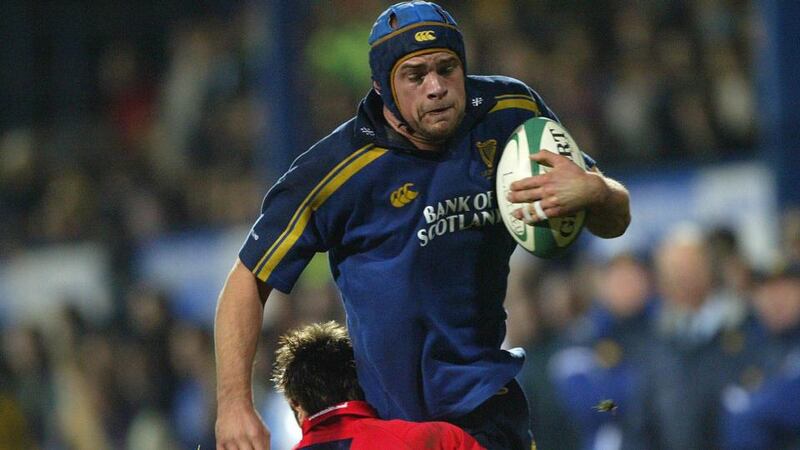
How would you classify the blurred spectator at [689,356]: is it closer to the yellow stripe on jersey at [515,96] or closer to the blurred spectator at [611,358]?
the blurred spectator at [611,358]

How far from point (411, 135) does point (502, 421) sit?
2.80ft

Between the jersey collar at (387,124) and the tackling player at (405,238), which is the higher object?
the jersey collar at (387,124)

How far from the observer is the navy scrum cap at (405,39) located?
403 centimetres

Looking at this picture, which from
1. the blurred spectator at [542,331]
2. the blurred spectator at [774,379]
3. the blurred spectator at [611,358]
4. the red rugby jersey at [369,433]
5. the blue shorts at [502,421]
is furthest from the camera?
the blurred spectator at [542,331]

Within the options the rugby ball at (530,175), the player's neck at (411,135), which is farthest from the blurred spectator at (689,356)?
the player's neck at (411,135)

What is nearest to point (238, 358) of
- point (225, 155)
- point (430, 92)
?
point (430, 92)

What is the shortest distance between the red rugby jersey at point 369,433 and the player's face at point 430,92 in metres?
0.79

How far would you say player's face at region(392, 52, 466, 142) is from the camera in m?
4.04

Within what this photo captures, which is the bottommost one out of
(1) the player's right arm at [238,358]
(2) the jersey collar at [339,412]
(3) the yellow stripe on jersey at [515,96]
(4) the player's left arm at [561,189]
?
(2) the jersey collar at [339,412]

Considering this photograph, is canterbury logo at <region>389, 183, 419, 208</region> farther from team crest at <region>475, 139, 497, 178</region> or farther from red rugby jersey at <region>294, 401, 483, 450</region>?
red rugby jersey at <region>294, 401, 483, 450</region>

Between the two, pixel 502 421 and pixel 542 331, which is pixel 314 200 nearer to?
pixel 502 421

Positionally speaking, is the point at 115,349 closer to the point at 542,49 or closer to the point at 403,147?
the point at 542,49

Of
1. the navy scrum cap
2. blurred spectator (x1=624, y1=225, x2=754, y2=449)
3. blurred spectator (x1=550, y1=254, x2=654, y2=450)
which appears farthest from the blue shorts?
blurred spectator (x1=550, y1=254, x2=654, y2=450)

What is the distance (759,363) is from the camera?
6.83 meters
